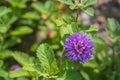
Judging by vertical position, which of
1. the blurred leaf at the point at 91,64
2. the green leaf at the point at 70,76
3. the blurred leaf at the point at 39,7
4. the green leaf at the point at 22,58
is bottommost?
the blurred leaf at the point at 91,64

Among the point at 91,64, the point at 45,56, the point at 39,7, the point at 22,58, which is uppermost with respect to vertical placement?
the point at 39,7

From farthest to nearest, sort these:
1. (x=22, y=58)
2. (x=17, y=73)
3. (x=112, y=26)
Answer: (x=112, y=26)
(x=22, y=58)
(x=17, y=73)

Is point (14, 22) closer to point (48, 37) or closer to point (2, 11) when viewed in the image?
point (48, 37)

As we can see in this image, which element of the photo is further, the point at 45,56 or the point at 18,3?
the point at 18,3

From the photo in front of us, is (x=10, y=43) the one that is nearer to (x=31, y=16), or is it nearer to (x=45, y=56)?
(x=31, y=16)

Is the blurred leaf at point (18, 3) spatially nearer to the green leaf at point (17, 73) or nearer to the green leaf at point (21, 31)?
the green leaf at point (21, 31)

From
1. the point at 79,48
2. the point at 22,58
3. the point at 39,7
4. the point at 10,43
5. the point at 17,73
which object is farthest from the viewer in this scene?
the point at 39,7

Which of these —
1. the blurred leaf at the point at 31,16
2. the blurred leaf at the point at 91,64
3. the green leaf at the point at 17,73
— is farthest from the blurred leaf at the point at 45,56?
the blurred leaf at the point at 31,16

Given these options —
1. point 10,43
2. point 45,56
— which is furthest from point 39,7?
point 45,56
